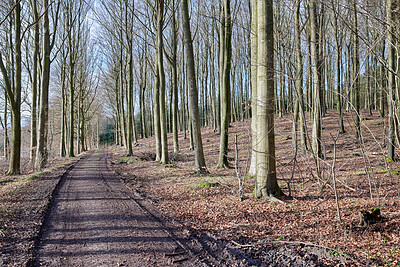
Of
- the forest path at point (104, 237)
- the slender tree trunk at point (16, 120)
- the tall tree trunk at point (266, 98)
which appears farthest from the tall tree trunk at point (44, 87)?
the tall tree trunk at point (266, 98)

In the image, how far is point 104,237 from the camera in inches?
161

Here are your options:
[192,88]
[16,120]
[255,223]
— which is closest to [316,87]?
[255,223]

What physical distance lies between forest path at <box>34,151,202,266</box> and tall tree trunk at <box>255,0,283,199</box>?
252 centimetres

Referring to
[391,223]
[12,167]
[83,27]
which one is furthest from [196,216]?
[83,27]

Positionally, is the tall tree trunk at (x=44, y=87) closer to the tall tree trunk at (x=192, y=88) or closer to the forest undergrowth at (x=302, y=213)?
the forest undergrowth at (x=302, y=213)

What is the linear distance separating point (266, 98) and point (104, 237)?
4073mm

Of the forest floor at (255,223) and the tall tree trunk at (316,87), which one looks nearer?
the forest floor at (255,223)

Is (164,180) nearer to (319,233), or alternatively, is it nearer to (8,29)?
(319,233)

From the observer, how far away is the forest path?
3.40m

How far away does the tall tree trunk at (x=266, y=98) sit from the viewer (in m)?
5.54

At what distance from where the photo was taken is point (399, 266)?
282 centimetres

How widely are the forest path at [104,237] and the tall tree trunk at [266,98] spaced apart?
2.52 metres

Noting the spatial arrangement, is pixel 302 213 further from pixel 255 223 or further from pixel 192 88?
pixel 192 88

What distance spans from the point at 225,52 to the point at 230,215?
8.19 m
